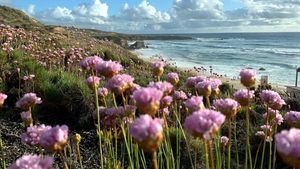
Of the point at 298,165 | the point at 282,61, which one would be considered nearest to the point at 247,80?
the point at 298,165

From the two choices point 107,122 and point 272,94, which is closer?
point 272,94

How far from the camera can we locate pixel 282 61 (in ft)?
117

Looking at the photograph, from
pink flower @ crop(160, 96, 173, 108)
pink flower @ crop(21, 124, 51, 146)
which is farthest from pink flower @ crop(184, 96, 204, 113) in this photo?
pink flower @ crop(21, 124, 51, 146)

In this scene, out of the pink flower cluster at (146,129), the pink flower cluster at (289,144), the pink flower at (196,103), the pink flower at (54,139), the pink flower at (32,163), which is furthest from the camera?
the pink flower at (196,103)

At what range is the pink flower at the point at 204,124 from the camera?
150 cm

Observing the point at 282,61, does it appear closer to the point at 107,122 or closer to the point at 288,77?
the point at 288,77

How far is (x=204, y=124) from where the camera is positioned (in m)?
1.50

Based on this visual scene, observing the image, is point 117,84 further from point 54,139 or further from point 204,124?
point 204,124

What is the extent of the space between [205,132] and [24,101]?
4.47ft

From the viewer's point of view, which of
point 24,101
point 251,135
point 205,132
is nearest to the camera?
point 205,132

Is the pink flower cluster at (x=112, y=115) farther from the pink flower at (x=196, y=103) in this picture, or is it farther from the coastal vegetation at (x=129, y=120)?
the pink flower at (x=196, y=103)

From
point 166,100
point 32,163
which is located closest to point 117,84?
point 166,100

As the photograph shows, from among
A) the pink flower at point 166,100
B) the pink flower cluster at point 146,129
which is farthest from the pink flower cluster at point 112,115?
the pink flower cluster at point 146,129

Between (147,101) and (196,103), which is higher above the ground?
(147,101)
